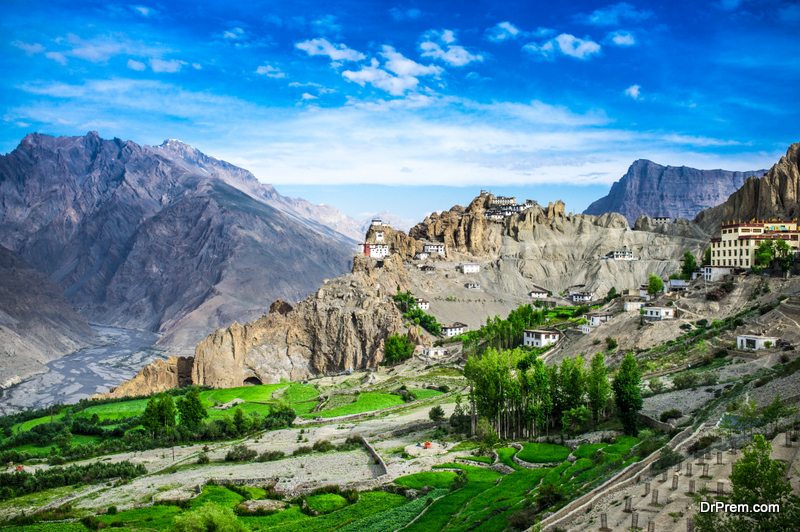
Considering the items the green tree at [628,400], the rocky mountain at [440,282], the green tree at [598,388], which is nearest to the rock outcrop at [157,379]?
the rocky mountain at [440,282]

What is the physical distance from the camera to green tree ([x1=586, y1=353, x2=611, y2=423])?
40.8 metres

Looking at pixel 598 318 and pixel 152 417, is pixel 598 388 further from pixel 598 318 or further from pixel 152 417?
pixel 152 417

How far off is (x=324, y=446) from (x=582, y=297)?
3317 inches

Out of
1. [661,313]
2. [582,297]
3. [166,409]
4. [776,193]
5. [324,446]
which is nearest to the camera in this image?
[324,446]

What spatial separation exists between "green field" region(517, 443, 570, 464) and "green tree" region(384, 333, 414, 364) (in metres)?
56.9

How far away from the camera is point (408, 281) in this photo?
12719cm

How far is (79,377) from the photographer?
144 meters

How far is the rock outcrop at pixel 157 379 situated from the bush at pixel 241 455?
5588 cm

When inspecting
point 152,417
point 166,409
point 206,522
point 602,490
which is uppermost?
point 602,490

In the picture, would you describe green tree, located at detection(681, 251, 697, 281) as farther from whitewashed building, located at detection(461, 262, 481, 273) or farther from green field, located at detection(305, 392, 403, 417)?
whitewashed building, located at detection(461, 262, 481, 273)

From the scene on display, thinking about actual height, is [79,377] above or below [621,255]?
below

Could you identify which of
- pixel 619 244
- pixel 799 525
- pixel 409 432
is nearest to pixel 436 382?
pixel 409 432

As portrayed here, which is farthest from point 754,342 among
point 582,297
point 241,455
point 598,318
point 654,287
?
point 582,297

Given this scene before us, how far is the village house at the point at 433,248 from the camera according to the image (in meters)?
147
